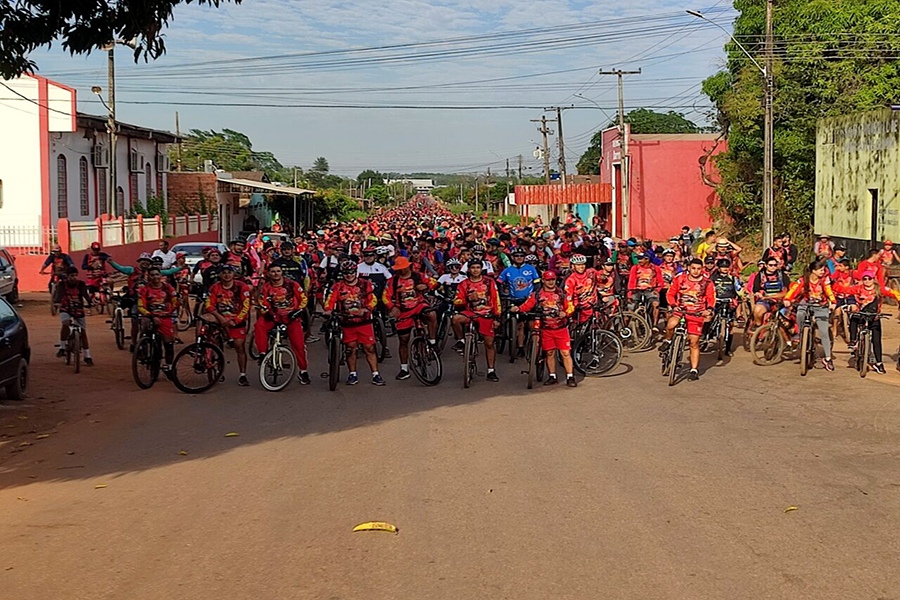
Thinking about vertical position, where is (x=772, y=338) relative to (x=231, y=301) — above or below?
below

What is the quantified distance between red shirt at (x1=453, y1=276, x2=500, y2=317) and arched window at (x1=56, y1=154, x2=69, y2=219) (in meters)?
27.1

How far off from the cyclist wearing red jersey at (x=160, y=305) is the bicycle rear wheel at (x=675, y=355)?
21.6 feet

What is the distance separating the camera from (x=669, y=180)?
53.2 metres

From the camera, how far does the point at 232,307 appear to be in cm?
1365

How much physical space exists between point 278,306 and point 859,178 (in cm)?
2086

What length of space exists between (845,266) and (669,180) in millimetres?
39521

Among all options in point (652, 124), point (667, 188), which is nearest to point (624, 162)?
point (667, 188)

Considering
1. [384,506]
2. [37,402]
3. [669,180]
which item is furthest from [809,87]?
[384,506]

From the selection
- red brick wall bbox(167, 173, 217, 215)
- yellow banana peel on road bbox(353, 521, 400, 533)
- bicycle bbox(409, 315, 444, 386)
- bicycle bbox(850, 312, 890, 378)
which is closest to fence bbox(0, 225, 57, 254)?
bicycle bbox(409, 315, 444, 386)

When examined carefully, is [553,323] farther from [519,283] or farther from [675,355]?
[519,283]

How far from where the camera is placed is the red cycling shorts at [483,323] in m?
13.7

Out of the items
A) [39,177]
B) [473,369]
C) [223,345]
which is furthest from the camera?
[39,177]

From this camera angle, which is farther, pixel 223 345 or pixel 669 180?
pixel 669 180

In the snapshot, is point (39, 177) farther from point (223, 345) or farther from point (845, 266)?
point (845, 266)
